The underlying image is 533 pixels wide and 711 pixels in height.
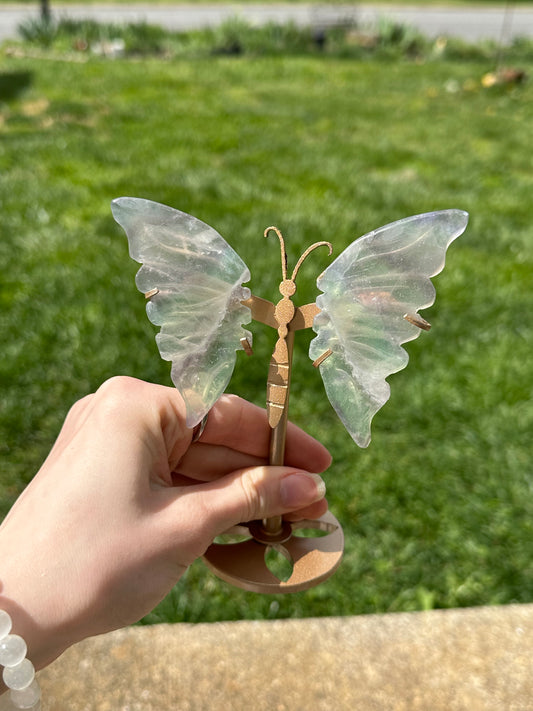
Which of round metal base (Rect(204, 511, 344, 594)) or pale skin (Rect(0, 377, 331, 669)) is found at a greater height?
pale skin (Rect(0, 377, 331, 669))

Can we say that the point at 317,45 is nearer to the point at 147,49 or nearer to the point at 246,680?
the point at 147,49

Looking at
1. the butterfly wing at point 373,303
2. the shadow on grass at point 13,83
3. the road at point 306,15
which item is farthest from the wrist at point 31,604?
the road at point 306,15

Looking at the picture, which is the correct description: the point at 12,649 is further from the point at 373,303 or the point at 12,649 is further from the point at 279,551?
the point at 373,303

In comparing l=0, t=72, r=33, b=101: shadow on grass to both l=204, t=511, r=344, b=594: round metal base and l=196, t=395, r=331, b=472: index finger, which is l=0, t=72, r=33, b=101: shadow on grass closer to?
l=196, t=395, r=331, b=472: index finger

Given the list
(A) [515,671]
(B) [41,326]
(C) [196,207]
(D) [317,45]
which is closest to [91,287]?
(B) [41,326]

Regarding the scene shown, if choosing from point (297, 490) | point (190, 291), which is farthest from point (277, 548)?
point (190, 291)

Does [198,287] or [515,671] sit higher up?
[198,287]

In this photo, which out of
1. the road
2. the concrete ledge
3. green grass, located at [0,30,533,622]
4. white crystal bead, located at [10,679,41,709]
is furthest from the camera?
the road

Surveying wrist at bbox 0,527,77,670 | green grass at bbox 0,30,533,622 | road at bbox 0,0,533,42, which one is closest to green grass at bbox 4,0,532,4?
road at bbox 0,0,533,42
